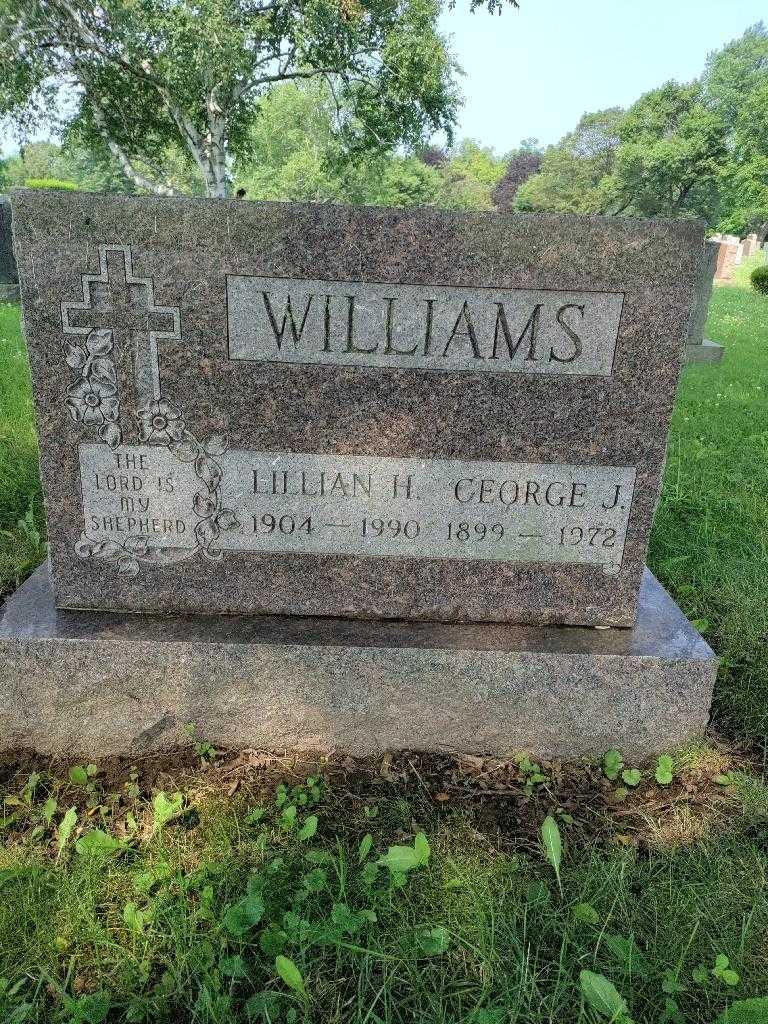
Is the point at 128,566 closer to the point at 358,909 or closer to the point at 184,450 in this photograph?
the point at 184,450

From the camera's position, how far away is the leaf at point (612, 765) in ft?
7.14

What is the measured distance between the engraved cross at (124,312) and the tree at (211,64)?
17.7 metres

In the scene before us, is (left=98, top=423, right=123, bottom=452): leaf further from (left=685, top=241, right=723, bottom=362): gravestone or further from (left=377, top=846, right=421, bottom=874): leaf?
(left=685, top=241, right=723, bottom=362): gravestone

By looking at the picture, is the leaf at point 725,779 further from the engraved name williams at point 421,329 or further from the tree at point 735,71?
the tree at point 735,71

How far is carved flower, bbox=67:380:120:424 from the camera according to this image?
2.02m

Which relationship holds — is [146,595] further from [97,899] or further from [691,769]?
[691,769]

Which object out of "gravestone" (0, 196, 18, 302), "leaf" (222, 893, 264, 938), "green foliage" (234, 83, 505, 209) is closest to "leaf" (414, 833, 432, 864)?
"leaf" (222, 893, 264, 938)

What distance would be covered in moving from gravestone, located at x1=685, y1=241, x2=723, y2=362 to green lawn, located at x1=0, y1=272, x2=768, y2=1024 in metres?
6.63

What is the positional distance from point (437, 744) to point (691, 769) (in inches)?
30.8

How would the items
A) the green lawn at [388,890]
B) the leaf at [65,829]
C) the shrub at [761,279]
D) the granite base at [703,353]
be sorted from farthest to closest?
the shrub at [761,279] → the granite base at [703,353] → the leaf at [65,829] → the green lawn at [388,890]

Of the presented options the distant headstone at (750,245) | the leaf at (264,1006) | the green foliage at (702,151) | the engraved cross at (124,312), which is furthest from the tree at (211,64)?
the distant headstone at (750,245)

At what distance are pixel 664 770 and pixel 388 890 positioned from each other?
97 centimetres

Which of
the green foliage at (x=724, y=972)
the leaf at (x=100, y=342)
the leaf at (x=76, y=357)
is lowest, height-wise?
the green foliage at (x=724, y=972)

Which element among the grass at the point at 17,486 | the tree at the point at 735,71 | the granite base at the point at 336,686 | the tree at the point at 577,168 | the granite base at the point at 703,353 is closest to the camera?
the granite base at the point at 336,686
